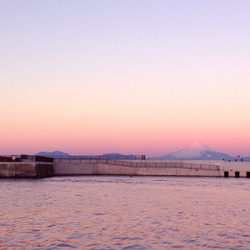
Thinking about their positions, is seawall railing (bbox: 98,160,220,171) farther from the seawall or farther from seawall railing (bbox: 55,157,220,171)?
the seawall

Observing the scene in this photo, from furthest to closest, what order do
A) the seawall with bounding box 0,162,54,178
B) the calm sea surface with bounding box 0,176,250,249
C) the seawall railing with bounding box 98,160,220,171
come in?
the seawall railing with bounding box 98,160,220,171
the seawall with bounding box 0,162,54,178
the calm sea surface with bounding box 0,176,250,249

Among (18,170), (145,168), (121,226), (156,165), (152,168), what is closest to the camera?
(121,226)

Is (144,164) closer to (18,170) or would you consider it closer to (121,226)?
(18,170)

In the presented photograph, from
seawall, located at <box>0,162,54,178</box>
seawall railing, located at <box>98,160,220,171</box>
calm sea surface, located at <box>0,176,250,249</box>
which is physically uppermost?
seawall railing, located at <box>98,160,220,171</box>

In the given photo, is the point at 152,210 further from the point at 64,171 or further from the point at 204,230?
the point at 64,171

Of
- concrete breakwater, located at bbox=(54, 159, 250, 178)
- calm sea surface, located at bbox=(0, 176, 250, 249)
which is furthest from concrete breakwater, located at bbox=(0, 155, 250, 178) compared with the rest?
calm sea surface, located at bbox=(0, 176, 250, 249)

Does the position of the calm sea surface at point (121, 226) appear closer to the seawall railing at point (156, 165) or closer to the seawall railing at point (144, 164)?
the seawall railing at point (144, 164)

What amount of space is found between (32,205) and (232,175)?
77.8m

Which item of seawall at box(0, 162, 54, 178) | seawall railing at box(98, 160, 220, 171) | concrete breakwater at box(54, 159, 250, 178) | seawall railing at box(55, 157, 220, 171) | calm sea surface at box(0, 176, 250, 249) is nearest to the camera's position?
calm sea surface at box(0, 176, 250, 249)

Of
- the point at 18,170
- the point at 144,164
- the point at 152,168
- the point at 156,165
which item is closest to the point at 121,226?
the point at 18,170

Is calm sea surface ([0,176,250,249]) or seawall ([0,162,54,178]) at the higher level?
seawall ([0,162,54,178])

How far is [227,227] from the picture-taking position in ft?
73.6

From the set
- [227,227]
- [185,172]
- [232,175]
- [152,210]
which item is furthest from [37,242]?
[232,175]

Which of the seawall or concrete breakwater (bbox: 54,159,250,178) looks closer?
the seawall
